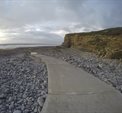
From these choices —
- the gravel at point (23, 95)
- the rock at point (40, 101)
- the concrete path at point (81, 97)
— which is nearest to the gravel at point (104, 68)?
the concrete path at point (81, 97)

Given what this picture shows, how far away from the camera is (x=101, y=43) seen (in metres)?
26.0

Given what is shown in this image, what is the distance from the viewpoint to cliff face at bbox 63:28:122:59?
2083 centimetres

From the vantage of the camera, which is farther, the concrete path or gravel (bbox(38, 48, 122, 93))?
gravel (bbox(38, 48, 122, 93))

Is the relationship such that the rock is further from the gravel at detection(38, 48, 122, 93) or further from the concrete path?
the gravel at detection(38, 48, 122, 93)

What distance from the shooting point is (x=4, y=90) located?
305 inches

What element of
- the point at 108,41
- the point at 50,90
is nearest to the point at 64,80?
the point at 50,90

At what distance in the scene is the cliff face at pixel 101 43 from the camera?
68.3 ft

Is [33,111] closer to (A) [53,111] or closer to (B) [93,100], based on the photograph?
(A) [53,111]

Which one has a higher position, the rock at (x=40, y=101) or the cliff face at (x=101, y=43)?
the cliff face at (x=101, y=43)

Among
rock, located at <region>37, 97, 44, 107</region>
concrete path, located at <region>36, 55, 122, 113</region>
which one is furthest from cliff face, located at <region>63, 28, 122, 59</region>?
rock, located at <region>37, 97, 44, 107</region>

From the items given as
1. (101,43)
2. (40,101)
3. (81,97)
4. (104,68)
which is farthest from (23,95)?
(101,43)

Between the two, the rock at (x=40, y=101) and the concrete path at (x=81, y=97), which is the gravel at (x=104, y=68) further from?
the rock at (x=40, y=101)

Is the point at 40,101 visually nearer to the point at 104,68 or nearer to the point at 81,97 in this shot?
the point at 81,97

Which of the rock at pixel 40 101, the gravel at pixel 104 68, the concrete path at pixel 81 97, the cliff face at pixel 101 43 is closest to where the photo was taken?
the concrete path at pixel 81 97
